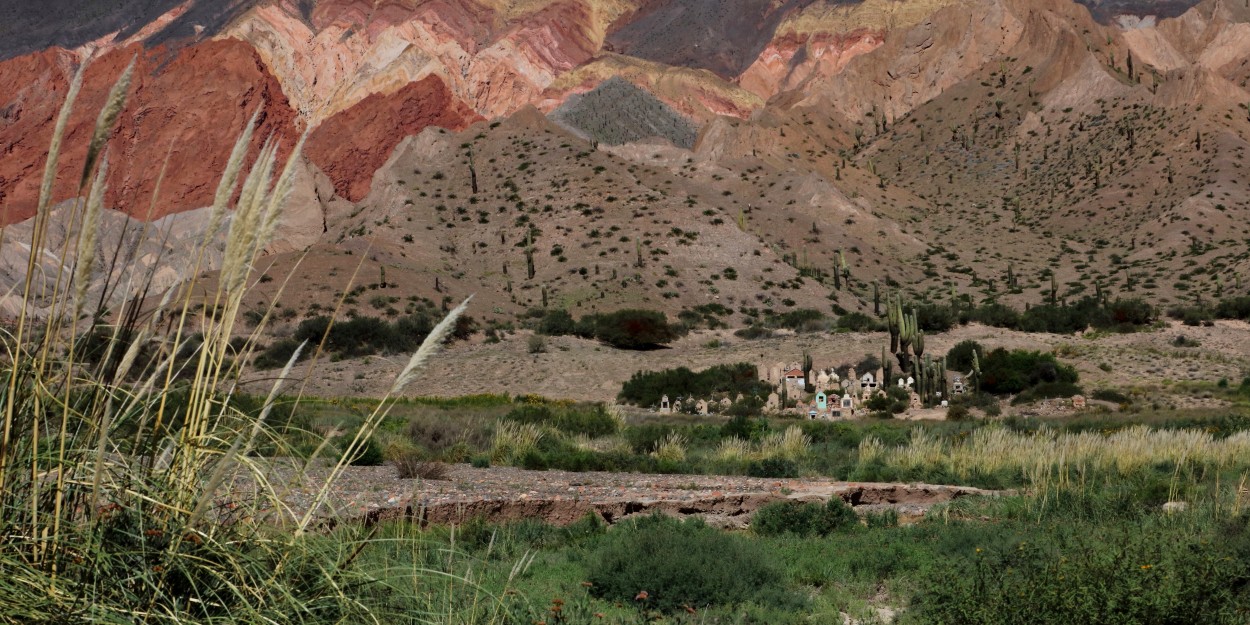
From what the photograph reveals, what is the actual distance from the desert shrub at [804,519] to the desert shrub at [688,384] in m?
21.9

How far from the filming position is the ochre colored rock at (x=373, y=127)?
10850 cm

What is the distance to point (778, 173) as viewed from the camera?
86938 mm

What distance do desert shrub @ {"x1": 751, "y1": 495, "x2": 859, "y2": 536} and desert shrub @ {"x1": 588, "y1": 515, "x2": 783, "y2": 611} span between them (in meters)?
2.35

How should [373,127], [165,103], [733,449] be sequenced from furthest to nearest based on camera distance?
1. [373,127]
2. [165,103]
3. [733,449]

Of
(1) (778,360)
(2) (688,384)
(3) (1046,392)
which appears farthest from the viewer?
(1) (778,360)

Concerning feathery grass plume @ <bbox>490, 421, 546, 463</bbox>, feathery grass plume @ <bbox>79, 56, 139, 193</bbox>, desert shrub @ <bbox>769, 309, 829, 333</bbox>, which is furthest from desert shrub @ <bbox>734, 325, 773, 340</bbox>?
feathery grass plume @ <bbox>79, 56, 139, 193</bbox>

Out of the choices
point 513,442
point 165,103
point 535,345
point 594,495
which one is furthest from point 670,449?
point 165,103

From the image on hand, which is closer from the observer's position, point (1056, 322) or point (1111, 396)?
point (1111, 396)

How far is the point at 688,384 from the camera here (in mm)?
34375

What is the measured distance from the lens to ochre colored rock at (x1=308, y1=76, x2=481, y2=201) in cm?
10850

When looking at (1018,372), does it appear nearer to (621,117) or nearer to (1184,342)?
(1184,342)

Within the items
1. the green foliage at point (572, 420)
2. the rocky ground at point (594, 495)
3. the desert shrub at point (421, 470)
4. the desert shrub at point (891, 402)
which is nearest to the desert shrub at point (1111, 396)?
the desert shrub at point (891, 402)

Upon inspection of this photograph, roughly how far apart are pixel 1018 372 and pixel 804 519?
79.1ft

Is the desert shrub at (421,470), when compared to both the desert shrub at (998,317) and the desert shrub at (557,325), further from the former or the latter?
the desert shrub at (998,317)
